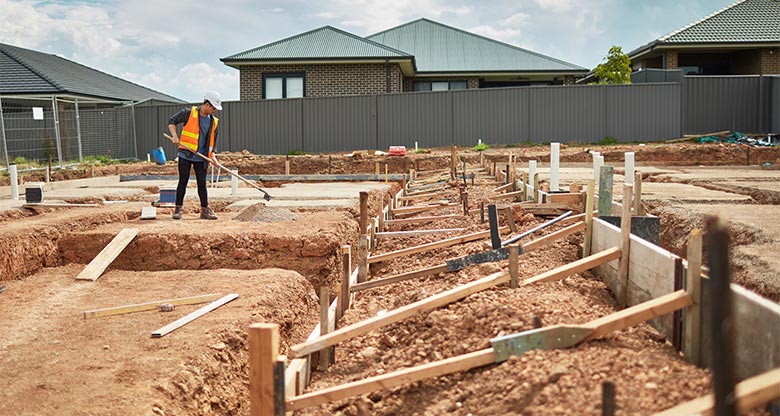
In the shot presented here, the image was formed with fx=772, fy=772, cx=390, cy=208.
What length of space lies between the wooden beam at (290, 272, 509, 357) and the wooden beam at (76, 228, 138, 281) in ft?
13.5

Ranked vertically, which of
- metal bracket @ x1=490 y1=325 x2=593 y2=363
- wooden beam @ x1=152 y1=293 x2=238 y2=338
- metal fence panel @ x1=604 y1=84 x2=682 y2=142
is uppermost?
metal fence panel @ x1=604 y1=84 x2=682 y2=142

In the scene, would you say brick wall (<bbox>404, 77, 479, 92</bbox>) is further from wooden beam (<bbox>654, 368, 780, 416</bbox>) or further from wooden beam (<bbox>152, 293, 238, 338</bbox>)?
wooden beam (<bbox>654, 368, 780, 416</bbox>)

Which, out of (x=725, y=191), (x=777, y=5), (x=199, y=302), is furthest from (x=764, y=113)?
(x=199, y=302)

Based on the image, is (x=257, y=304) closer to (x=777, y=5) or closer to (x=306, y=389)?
(x=306, y=389)

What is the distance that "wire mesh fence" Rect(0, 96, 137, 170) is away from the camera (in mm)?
20422

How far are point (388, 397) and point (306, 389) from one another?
26.9 inches

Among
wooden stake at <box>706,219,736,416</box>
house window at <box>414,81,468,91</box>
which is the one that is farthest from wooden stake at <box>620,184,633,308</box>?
house window at <box>414,81,468,91</box>

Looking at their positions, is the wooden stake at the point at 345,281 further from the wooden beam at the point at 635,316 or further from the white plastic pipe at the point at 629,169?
the white plastic pipe at the point at 629,169

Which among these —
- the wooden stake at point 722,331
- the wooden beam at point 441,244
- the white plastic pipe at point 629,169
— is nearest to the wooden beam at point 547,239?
the wooden beam at point 441,244

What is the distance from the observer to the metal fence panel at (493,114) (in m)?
24.9

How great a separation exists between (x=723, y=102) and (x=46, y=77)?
22525 millimetres

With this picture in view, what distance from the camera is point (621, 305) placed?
5336 millimetres

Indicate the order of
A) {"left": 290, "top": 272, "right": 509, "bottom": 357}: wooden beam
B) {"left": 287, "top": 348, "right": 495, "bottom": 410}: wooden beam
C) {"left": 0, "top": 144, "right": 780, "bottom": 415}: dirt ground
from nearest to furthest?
{"left": 0, "top": 144, "right": 780, "bottom": 415}: dirt ground, {"left": 287, "top": 348, "right": 495, "bottom": 410}: wooden beam, {"left": 290, "top": 272, "right": 509, "bottom": 357}: wooden beam

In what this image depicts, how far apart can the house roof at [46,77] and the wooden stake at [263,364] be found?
78.6 ft
